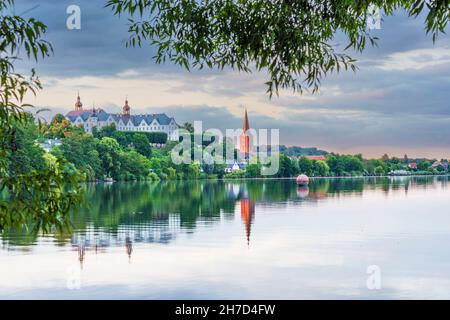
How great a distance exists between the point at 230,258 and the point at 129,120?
121556mm

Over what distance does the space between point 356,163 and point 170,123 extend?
3861 cm

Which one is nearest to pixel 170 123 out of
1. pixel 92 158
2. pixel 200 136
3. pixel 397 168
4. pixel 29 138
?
pixel 200 136

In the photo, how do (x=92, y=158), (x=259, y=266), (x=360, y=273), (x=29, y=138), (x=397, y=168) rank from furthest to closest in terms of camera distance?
(x=397, y=168) < (x=92, y=158) < (x=29, y=138) < (x=259, y=266) < (x=360, y=273)

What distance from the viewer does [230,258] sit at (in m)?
18.3

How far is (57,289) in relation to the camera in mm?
13828

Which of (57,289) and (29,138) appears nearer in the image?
(57,289)

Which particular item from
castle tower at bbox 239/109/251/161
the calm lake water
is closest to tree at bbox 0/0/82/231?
the calm lake water

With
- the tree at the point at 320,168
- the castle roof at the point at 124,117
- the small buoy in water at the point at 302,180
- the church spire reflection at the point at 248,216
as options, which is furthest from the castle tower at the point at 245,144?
the church spire reflection at the point at 248,216

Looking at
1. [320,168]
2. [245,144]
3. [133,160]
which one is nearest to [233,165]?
[245,144]

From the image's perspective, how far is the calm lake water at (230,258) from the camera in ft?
45.9

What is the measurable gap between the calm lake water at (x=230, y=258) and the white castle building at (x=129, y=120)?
103739 millimetres

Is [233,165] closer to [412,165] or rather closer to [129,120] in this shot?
[129,120]

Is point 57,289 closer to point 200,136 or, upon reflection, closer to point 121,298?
point 121,298

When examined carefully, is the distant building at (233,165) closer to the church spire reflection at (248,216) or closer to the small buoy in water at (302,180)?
the small buoy in water at (302,180)
